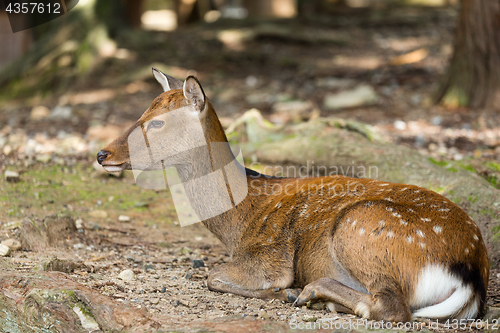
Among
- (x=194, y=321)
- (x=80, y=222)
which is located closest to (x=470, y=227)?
(x=194, y=321)

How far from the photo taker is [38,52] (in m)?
10.9

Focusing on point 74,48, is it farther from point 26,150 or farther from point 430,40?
point 430,40

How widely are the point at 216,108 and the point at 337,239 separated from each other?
6.39 meters

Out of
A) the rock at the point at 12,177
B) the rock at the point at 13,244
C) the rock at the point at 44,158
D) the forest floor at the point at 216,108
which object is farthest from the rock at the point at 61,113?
the rock at the point at 13,244

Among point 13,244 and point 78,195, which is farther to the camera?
point 78,195

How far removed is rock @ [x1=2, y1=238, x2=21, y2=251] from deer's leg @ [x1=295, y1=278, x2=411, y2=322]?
2.14 m

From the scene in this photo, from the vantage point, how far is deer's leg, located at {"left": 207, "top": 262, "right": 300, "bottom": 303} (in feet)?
11.1

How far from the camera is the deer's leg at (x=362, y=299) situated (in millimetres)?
2787

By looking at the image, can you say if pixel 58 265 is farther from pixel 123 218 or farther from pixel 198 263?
pixel 123 218

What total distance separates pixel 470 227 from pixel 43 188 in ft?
13.3

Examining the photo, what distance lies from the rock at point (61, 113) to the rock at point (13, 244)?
5.24 meters

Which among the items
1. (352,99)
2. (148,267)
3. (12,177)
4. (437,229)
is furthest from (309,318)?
(352,99)

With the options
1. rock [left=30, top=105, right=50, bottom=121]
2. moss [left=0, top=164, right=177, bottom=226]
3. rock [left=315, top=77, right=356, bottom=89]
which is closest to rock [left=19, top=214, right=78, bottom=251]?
moss [left=0, top=164, right=177, bottom=226]

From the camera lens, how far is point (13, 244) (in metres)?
3.75
